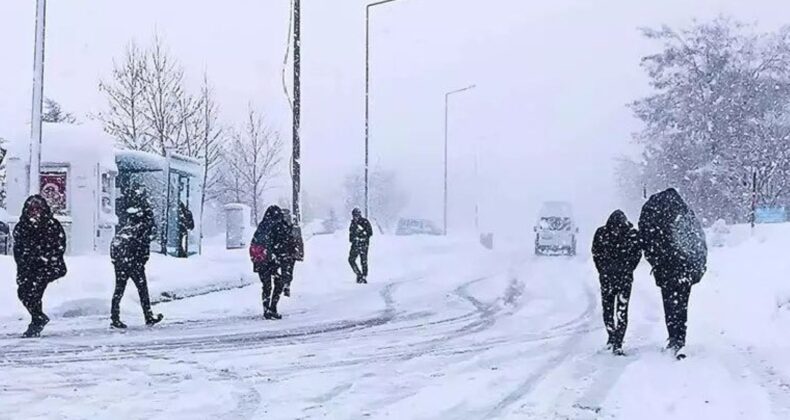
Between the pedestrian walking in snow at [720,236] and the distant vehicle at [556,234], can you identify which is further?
the distant vehicle at [556,234]

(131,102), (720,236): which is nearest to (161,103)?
(131,102)

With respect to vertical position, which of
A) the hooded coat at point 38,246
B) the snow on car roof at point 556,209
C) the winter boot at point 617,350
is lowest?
the winter boot at point 617,350

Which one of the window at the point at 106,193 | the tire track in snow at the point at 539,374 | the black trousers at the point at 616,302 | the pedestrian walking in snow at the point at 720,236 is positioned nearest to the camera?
the tire track in snow at the point at 539,374

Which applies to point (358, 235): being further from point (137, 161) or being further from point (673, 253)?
point (673, 253)

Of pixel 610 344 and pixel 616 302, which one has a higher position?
pixel 616 302

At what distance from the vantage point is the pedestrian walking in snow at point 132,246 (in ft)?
40.8

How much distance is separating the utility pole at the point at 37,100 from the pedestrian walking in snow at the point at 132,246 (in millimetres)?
5658

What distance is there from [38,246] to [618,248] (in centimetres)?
674

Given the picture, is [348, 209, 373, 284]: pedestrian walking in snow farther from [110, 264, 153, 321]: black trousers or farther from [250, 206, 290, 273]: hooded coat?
[110, 264, 153, 321]: black trousers

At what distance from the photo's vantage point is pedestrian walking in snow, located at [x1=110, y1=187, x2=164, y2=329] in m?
12.4

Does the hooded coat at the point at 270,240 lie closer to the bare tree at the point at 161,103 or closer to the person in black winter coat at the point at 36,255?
the person in black winter coat at the point at 36,255

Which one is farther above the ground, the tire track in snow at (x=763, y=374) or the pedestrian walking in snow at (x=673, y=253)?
the pedestrian walking in snow at (x=673, y=253)

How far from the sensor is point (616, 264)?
10.6 metres

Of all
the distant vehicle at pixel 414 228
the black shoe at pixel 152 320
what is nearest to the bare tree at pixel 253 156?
the distant vehicle at pixel 414 228
